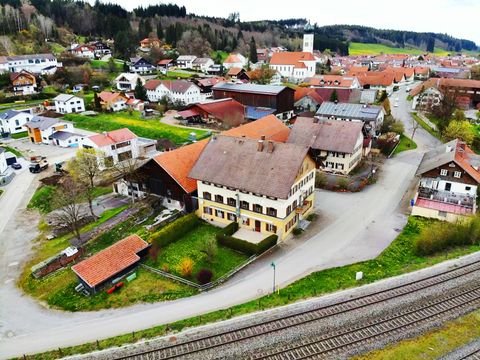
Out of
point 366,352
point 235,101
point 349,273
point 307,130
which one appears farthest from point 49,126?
point 366,352

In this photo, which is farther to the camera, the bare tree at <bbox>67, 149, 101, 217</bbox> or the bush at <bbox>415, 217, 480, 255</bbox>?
the bare tree at <bbox>67, 149, 101, 217</bbox>

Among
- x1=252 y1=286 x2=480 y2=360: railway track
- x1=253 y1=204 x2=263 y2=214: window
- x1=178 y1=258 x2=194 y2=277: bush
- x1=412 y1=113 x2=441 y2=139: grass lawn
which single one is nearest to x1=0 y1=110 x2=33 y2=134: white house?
x1=253 y1=204 x2=263 y2=214: window

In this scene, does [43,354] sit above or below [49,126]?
below

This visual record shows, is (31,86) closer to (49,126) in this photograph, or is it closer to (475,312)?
(49,126)

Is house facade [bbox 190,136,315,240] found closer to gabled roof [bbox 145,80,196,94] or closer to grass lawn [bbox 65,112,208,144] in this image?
grass lawn [bbox 65,112,208,144]

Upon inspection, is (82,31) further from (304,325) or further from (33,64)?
(304,325)

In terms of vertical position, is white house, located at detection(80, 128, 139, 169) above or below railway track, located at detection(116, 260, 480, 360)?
above
